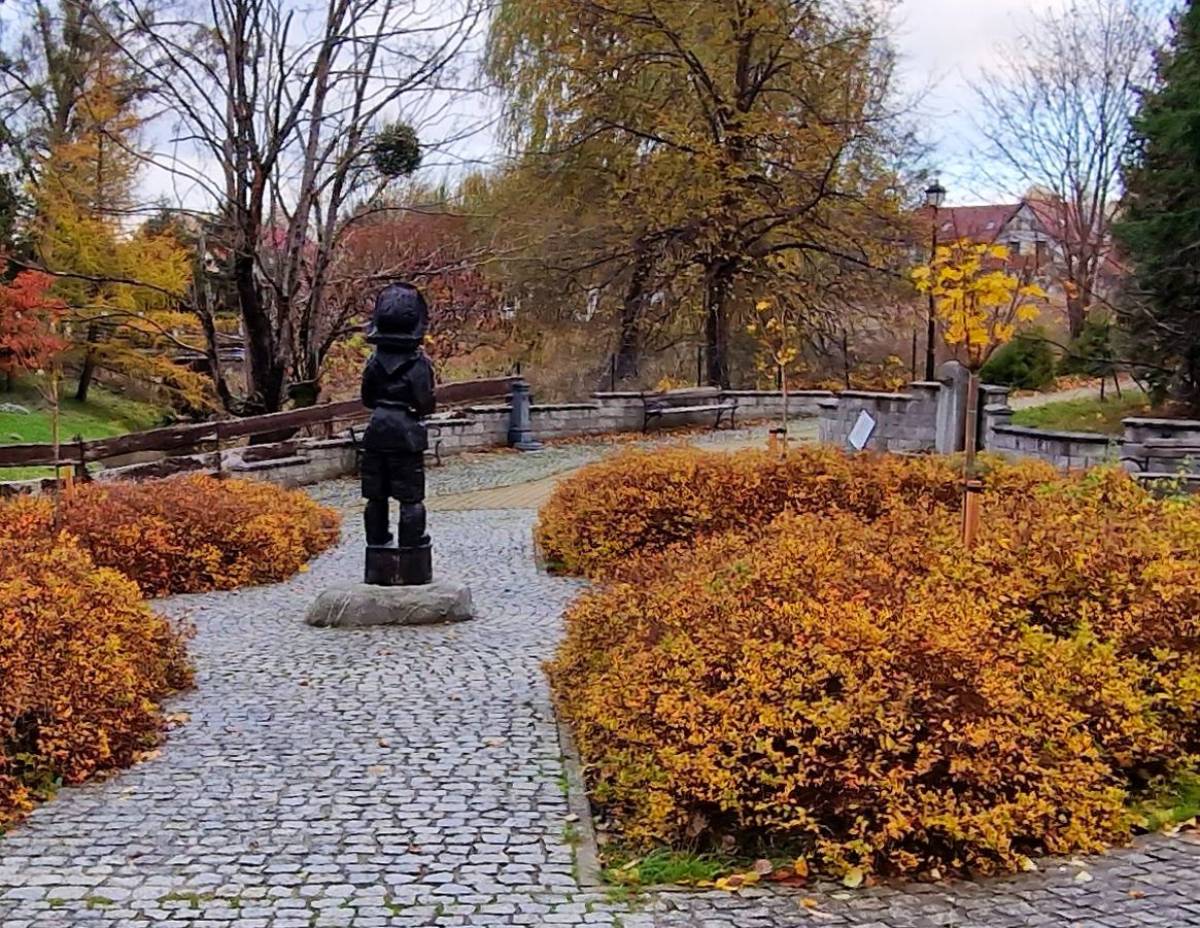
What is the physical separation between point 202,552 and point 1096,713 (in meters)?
6.72

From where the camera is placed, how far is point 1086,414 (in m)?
18.6

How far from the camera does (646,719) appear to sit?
4.18m

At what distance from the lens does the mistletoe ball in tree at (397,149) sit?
14906mm

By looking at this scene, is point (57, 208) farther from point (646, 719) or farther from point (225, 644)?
point (646, 719)

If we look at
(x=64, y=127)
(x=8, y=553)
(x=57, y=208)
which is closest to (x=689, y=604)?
(x=8, y=553)

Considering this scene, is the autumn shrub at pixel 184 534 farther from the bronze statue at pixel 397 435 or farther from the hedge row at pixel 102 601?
the bronze statue at pixel 397 435

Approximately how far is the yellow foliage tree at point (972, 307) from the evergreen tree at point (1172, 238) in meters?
9.62

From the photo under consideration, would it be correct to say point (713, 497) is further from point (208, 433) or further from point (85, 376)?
point (85, 376)

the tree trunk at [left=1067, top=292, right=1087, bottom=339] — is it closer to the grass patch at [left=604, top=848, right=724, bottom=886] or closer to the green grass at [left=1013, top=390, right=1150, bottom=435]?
the green grass at [left=1013, top=390, right=1150, bottom=435]

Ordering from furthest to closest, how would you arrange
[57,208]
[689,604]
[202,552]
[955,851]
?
[57,208]
[202,552]
[689,604]
[955,851]

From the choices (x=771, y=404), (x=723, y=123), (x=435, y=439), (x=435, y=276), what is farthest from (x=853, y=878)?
(x=771, y=404)

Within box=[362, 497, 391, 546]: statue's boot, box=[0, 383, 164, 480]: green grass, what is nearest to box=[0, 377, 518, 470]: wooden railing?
box=[362, 497, 391, 546]: statue's boot

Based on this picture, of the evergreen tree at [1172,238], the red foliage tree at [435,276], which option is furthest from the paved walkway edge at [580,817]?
the red foliage tree at [435,276]

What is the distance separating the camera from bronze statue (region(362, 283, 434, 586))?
287 inches
